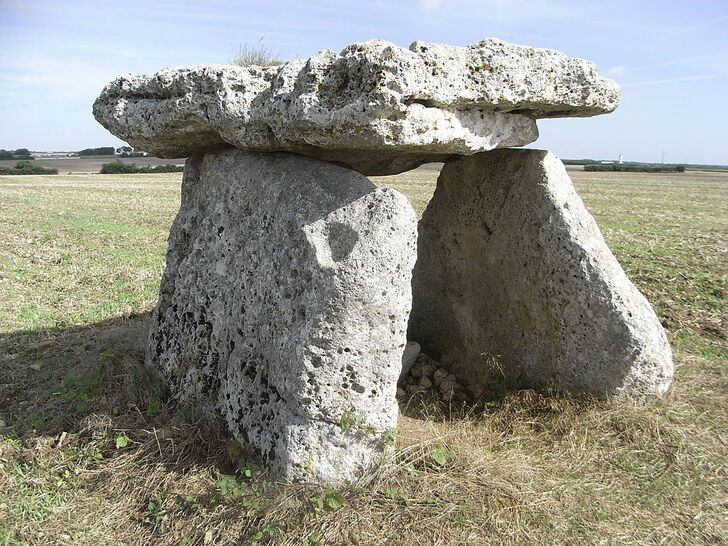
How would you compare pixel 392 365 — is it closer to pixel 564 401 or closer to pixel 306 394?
pixel 306 394

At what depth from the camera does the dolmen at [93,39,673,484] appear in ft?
12.9

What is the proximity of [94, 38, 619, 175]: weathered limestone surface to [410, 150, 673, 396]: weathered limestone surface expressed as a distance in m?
0.68

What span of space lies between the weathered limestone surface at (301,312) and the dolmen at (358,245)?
14 millimetres

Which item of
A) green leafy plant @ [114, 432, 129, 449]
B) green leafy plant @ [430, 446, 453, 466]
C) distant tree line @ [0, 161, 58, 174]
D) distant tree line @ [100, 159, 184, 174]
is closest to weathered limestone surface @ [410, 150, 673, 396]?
Result: green leafy plant @ [430, 446, 453, 466]

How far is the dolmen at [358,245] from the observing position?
12.9 ft

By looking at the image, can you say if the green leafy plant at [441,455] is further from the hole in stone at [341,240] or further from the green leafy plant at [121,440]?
the green leafy plant at [121,440]

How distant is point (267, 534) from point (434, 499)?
1035mm

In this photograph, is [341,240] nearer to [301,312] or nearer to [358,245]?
[358,245]

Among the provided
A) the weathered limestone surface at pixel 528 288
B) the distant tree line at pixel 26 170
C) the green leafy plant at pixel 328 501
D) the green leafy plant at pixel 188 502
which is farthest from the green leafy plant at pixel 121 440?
the distant tree line at pixel 26 170

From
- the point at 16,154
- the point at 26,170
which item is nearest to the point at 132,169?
the point at 26,170

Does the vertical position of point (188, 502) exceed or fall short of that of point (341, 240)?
it falls short

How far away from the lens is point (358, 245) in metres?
4.03

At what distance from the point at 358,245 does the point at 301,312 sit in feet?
1.92

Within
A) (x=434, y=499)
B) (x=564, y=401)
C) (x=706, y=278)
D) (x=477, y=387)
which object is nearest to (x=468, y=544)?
(x=434, y=499)
